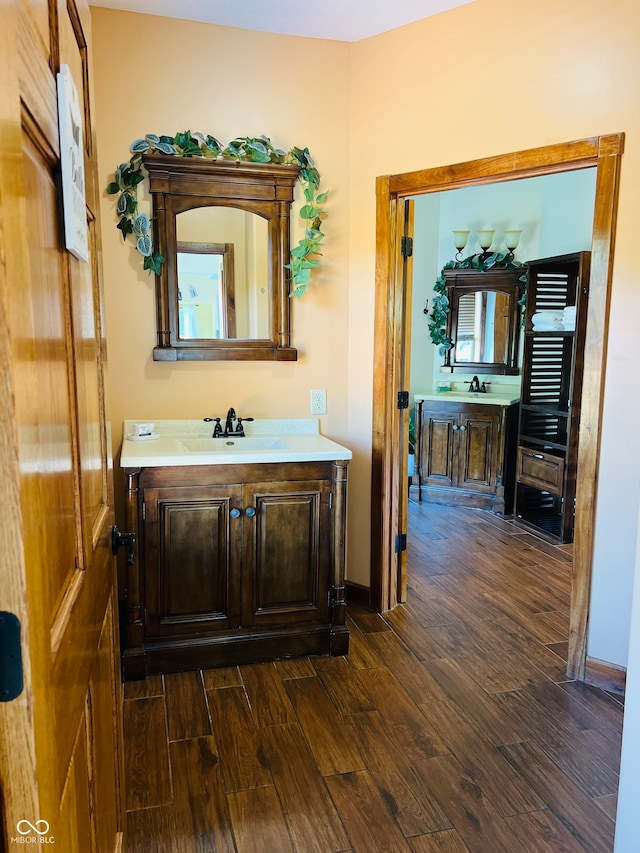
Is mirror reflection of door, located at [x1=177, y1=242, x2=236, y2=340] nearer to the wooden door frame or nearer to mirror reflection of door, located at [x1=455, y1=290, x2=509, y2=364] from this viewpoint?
the wooden door frame

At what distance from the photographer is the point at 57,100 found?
2.94 ft

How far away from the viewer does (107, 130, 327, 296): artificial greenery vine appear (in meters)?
2.86

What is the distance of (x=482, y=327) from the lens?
5621mm

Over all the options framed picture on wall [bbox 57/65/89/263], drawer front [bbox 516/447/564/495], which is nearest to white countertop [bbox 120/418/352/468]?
framed picture on wall [bbox 57/65/89/263]

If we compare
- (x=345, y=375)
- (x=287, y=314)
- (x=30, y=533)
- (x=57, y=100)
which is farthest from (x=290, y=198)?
(x=30, y=533)

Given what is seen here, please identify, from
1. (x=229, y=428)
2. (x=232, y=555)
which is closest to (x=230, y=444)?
(x=229, y=428)

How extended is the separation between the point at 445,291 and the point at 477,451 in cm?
156

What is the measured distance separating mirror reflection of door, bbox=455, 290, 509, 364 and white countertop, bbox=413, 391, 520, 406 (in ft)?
1.23

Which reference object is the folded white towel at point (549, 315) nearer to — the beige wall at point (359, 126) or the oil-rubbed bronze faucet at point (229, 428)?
the beige wall at point (359, 126)

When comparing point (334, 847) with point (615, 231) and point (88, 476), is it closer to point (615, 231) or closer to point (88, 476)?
point (88, 476)

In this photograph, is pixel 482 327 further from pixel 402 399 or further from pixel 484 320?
pixel 402 399

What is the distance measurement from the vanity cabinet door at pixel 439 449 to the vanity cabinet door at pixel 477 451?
65 millimetres

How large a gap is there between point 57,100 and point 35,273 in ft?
1.08

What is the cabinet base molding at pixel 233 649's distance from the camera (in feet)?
8.75
